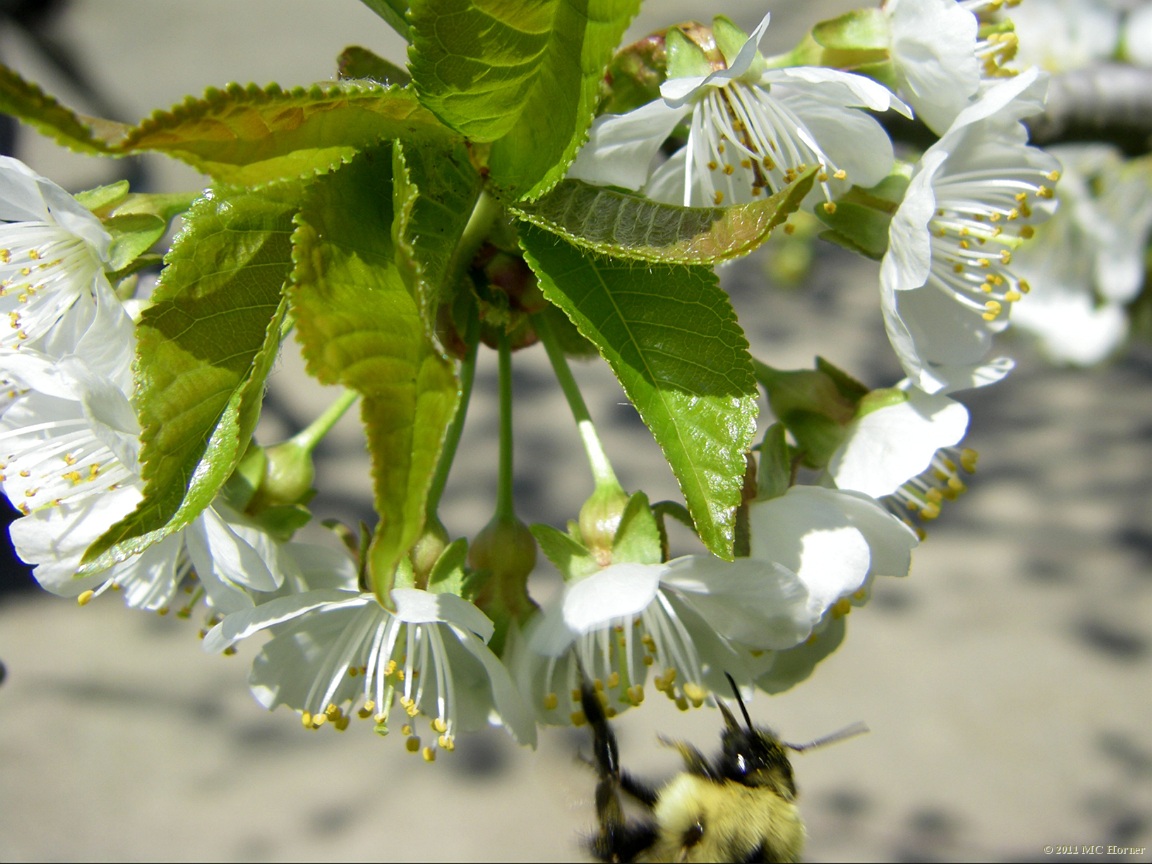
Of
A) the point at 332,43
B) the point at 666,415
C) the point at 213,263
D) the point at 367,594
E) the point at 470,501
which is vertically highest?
the point at 213,263

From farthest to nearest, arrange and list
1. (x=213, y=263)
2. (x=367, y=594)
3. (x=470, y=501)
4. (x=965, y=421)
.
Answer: (x=470, y=501) < (x=965, y=421) < (x=367, y=594) < (x=213, y=263)

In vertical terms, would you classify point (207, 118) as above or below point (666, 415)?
above

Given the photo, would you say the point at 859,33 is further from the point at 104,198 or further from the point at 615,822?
the point at 615,822

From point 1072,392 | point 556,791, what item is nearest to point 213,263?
point 556,791

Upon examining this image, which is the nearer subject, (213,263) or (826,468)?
(213,263)

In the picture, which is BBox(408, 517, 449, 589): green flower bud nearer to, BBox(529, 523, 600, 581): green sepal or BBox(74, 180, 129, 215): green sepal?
BBox(529, 523, 600, 581): green sepal

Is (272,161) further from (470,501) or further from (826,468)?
(470,501)
